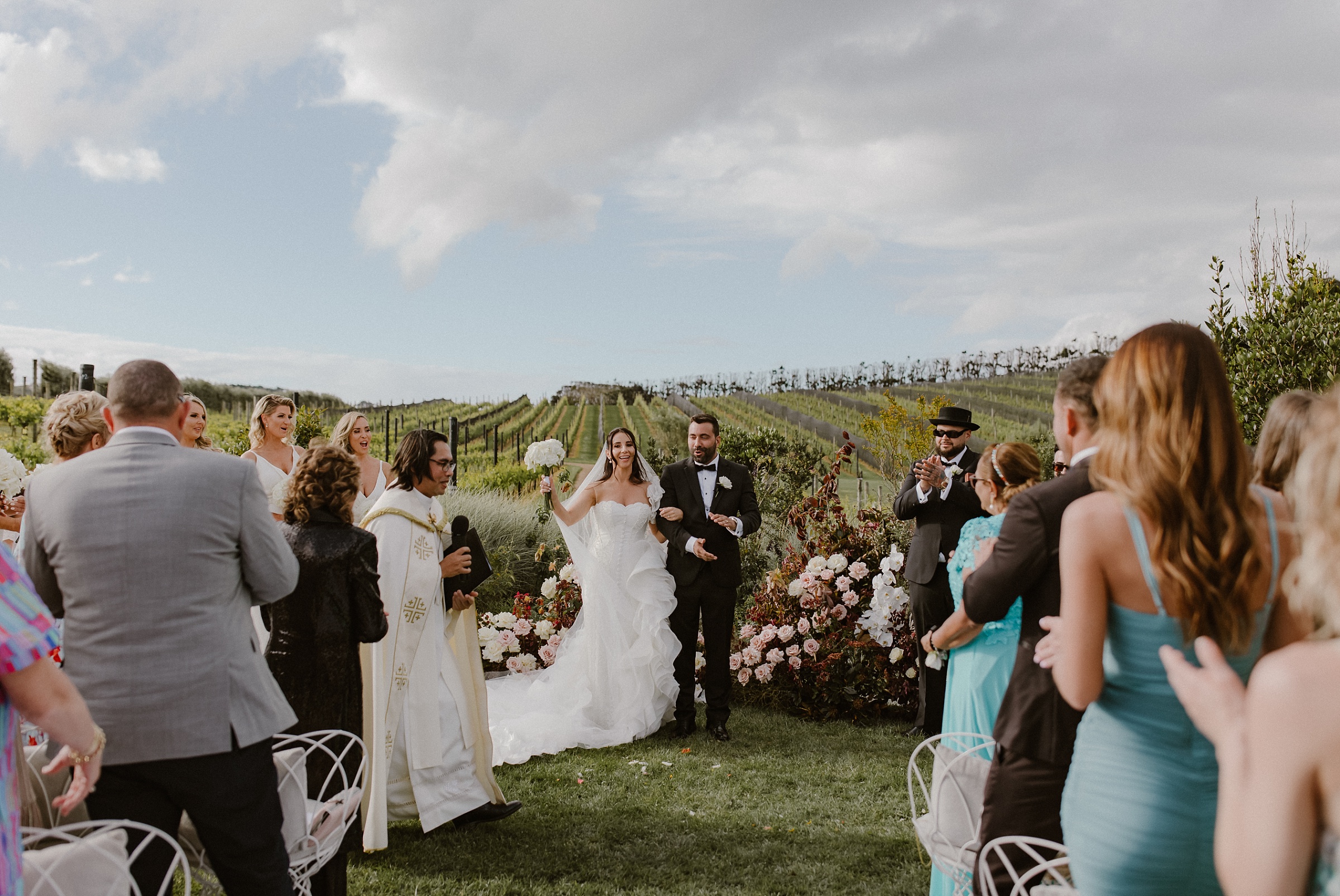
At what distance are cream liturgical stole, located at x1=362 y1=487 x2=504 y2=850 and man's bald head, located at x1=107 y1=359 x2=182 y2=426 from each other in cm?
174

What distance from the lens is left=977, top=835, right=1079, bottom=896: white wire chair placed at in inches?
70.0

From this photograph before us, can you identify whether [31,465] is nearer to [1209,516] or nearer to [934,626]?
[934,626]

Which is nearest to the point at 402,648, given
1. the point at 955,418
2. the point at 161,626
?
the point at 161,626

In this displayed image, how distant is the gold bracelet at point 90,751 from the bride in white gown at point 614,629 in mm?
3976

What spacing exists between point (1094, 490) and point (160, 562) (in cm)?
246

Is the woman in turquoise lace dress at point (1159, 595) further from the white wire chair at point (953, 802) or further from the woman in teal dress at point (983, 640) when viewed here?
the woman in teal dress at point (983, 640)

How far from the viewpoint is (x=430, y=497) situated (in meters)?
4.40

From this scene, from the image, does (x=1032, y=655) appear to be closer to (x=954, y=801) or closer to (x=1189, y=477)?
(x=954, y=801)

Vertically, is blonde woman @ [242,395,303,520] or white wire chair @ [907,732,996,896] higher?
blonde woman @ [242,395,303,520]

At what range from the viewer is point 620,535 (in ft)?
20.0

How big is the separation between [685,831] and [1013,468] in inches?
102

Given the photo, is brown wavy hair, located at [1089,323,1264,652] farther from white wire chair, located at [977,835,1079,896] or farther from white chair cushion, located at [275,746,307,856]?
white chair cushion, located at [275,746,307,856]

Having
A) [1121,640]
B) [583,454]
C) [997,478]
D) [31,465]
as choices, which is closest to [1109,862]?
[1121,640]

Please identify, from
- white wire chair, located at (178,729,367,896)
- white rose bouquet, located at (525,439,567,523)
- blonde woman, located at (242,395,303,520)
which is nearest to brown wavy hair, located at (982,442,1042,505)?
white wire chair, located at (178,729,367,896)
